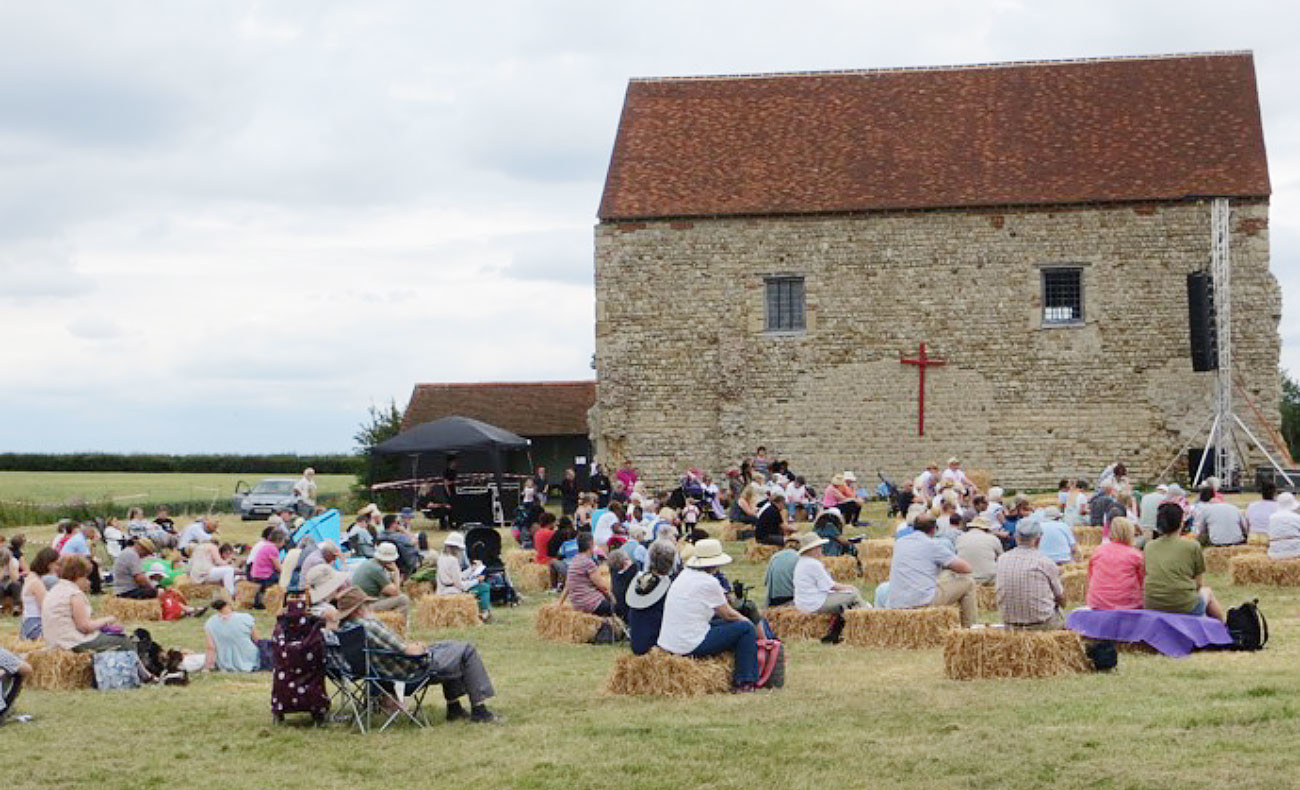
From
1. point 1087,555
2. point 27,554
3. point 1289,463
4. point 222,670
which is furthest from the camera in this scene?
point 1289,463

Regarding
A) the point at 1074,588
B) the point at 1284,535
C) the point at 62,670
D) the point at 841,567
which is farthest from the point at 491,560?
the point at 1284,535

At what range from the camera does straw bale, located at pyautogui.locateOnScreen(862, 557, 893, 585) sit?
75.0 feet

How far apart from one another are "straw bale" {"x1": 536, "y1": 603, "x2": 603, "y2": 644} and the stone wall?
1983cm

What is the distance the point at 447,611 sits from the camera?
1956 cm

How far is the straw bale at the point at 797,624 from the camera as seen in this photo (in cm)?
1714

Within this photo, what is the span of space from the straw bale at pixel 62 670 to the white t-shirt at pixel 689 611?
198 inches

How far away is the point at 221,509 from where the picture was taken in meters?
50.7

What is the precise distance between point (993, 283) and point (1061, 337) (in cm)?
183

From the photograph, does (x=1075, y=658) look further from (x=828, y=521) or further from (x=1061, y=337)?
(x=1061, y=337)

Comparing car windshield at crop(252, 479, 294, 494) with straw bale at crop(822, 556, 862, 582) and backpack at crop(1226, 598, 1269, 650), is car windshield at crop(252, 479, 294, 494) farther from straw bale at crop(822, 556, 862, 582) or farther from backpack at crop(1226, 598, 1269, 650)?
backpack at crop(1226, 598, 1269, 650)

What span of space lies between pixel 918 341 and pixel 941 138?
4889 mm

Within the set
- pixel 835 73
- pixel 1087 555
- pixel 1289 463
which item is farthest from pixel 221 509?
pixel 1087 555

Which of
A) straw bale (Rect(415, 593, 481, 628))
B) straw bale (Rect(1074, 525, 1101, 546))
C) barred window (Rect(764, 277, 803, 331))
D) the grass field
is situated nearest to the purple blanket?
the grass field

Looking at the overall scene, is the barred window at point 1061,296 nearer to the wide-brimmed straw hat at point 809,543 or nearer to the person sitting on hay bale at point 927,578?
the wide-brimmed straw hat at point 809,543
